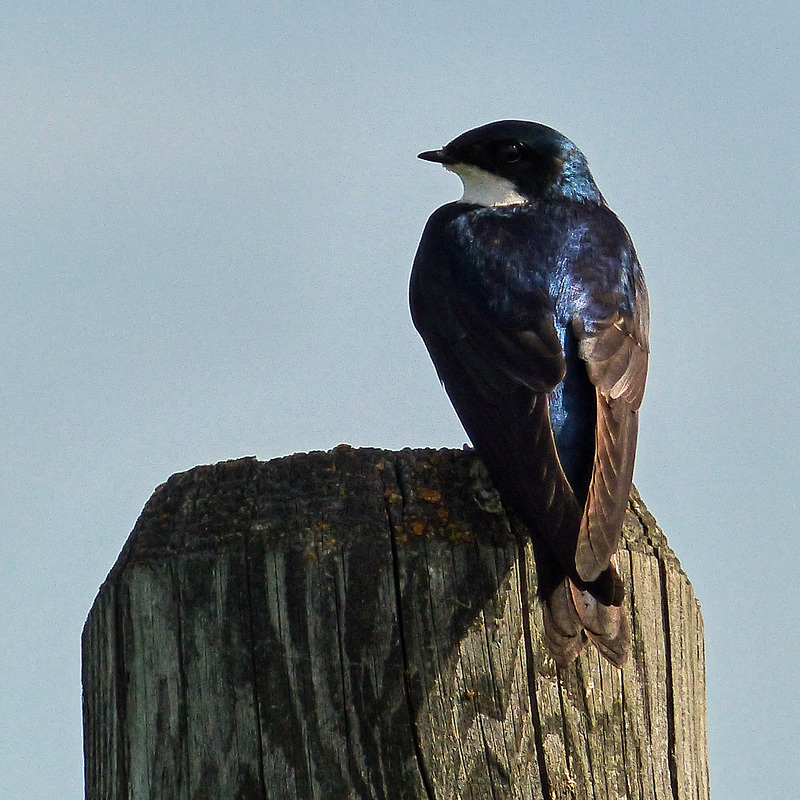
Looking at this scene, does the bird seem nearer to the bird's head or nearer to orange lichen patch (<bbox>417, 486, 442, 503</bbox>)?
the bird's head

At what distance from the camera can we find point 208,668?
2449 mm

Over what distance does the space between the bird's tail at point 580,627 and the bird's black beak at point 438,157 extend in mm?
→ 2681

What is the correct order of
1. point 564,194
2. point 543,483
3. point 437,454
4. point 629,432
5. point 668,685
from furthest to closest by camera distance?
point 564,194 < point 629,432 < point 543,483 < point 437,454 < point 668,685

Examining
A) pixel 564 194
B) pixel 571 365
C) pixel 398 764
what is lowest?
pixel 398 764

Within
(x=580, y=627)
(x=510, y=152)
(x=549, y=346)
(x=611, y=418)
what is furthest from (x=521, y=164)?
(x=580, y=627)

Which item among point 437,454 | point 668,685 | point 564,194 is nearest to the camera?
point 668,685

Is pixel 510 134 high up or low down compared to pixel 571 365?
up

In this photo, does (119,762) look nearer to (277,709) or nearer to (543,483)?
(277,709)

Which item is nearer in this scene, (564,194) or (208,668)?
(208,668)

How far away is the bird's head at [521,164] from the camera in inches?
189

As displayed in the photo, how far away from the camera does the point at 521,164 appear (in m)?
4.85

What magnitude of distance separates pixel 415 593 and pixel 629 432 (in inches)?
44.9

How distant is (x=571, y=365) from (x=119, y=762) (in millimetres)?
1706

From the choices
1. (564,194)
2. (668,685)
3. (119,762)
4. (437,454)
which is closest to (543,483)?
(437,454)
